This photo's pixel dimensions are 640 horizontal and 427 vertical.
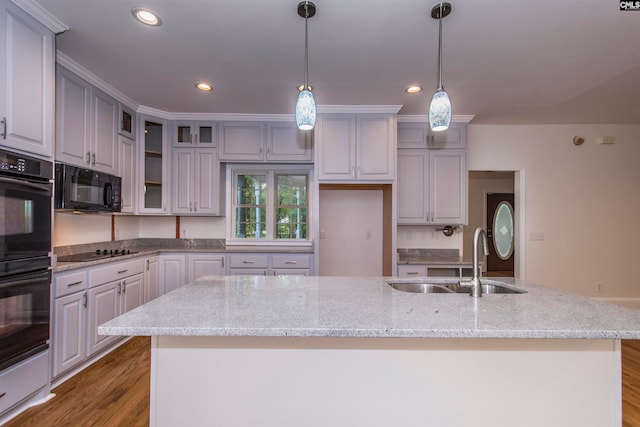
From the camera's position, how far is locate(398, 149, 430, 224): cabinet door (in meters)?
3.64

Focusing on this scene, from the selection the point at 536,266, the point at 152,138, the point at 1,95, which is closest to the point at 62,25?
the point at 1,95

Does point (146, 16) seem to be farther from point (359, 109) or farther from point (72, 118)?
point (359, 109)

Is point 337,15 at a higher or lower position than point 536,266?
higher

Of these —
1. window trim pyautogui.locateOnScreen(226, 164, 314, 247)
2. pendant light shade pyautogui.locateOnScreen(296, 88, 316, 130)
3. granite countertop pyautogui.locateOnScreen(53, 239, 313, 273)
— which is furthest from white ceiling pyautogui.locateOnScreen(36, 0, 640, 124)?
granite countertop pyautogui.locateOnScreen(53, 239, 313, 273)

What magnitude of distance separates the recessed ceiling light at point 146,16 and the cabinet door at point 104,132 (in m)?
1.18

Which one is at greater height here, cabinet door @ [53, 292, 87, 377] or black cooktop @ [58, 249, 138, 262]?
black cooktop @ [58, 249, 138, 262]

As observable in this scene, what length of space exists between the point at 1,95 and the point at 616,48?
4.00 m

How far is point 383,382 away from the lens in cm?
123

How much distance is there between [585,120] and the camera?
386cm

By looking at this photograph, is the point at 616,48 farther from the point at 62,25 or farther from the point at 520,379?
the point at 62,25

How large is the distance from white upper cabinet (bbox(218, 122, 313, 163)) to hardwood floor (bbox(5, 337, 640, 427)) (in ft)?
7.39

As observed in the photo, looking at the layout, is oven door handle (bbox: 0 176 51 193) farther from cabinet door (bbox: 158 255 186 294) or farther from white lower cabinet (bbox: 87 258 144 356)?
cabinet door (bbox: 158 255 186 294)

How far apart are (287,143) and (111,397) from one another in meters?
2.77

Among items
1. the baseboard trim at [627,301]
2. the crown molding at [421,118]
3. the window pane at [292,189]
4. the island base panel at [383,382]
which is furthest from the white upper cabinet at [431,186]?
the island base panel at [383,382]
